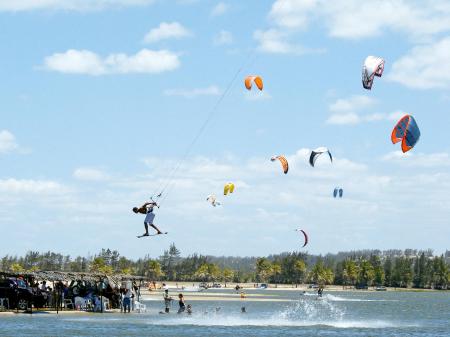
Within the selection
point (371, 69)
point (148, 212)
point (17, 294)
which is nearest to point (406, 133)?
point (371, 69)

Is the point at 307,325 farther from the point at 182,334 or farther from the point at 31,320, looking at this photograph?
the point at 31,320

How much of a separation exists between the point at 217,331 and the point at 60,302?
32.3 ft

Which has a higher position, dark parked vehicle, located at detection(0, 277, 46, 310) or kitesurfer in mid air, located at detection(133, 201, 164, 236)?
kitesurfer in mid air, located at detection(133, 201, 164, 236)

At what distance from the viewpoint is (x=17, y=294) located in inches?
1613

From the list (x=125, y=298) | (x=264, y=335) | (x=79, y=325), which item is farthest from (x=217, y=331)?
(x=125, y=298)

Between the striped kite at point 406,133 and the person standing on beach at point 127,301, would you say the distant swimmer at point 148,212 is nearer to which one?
the striped kite at point 406,133

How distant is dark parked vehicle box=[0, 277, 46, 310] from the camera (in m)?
40.8

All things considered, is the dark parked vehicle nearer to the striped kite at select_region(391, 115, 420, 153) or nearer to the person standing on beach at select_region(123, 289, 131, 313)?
the person standing on beach at select_region(123, 289, 131, 313)

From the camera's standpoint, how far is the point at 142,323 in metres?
40.9

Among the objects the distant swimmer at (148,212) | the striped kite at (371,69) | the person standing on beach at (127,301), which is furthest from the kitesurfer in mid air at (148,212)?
the person standing on beach at (127,301)

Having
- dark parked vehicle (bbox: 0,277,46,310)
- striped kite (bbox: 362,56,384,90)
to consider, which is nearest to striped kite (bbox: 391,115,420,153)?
striped kite (bbox: 362,56,384,90)

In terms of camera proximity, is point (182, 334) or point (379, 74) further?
point (182, 334)

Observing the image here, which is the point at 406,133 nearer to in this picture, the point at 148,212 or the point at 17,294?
the point at 148,212

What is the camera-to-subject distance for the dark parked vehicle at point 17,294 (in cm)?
A: 4078
